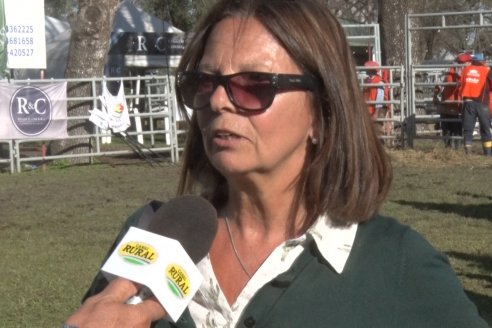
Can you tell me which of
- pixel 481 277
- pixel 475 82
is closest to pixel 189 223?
pixel 481 277

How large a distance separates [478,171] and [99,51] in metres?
8.07

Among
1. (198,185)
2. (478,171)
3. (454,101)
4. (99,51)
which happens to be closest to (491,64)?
(454,101)

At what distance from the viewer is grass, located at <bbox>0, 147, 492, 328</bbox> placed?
835cm

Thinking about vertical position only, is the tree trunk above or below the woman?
above

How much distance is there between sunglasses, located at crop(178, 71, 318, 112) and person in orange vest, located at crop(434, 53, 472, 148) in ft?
57.6

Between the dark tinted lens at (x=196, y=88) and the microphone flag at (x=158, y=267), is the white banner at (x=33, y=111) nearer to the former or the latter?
the dark tinted lens at (x=196, y=88)

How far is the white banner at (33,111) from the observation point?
1788 cm

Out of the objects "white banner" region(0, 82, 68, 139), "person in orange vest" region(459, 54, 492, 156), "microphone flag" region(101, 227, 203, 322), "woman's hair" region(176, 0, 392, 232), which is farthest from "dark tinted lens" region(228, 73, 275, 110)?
"person in orange vest" region(459, 54, 492, 156)

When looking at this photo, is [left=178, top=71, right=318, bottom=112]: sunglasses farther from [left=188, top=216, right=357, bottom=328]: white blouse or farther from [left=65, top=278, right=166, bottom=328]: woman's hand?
[left=65, top=278, right=166, bottom=328]: woman's hand

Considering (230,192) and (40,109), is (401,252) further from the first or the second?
(40,109)

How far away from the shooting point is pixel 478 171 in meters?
16.7

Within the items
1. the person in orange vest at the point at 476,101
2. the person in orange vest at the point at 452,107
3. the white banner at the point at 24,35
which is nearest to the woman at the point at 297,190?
the person in orange vest at the point at 476,101

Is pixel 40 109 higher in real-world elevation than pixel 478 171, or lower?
higher

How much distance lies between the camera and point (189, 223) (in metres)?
2.33
